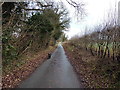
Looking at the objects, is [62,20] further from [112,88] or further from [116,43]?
[112,88]

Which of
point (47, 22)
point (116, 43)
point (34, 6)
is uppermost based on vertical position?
point (34, 6)

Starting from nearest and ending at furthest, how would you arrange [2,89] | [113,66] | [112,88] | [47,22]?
[2,89] < [112,88] < [113,66] < [47,22]

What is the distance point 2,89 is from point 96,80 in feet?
14.1

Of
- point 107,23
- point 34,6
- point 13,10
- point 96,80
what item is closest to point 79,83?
point 96,80

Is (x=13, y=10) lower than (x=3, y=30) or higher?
higher

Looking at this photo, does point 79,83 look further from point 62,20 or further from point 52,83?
point 62,20

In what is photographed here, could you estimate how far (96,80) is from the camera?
7199 mm

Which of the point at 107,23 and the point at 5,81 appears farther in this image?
the point at 107,23

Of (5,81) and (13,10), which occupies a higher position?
(13,10)

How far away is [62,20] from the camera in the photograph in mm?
34031

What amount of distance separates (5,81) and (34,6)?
491 inches

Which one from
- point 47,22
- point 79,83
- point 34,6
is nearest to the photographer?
A: point 79,83

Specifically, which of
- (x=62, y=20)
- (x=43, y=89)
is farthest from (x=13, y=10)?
(x=62, y=20)

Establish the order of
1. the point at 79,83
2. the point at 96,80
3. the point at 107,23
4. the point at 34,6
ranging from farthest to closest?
the point at 34,6
the point at 107,23
the point at 96,80
the point at 79,83
